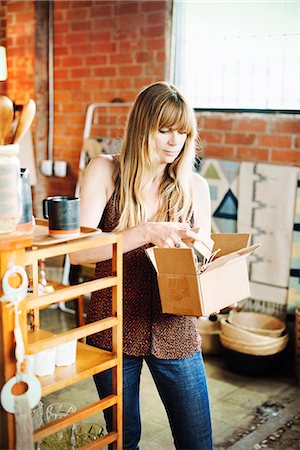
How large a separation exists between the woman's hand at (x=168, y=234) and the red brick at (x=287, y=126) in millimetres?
2173

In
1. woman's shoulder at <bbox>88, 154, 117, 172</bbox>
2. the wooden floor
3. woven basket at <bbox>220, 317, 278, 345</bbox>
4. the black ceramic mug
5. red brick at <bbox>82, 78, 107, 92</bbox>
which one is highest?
red brick at <bbox>82, 78, 107, 92</bbox>

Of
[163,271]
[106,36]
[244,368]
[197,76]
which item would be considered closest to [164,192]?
[163,271]

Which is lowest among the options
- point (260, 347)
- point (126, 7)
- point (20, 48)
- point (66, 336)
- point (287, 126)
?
point (260, 347)

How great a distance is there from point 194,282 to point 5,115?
650 millimetres

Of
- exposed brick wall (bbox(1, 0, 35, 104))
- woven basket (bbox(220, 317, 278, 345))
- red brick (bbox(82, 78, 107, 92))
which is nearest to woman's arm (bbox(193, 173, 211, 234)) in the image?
woven basket (bbox(220, 317, 278, 345))

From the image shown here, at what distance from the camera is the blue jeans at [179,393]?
1926 millimetres

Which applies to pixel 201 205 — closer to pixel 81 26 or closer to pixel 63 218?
pixel 63 218

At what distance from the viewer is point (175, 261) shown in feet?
5.44

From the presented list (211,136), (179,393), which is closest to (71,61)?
(211,136)

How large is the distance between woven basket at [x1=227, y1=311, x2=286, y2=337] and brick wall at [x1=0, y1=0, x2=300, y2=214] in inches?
37.2

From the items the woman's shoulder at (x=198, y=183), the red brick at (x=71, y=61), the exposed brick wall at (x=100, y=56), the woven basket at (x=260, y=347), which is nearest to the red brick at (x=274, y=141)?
the exposed brick wall at (x=100, y=56)

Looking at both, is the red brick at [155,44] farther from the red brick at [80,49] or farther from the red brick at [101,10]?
the red brick at [80,49]

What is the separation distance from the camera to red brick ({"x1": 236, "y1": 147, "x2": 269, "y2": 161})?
3.91 metres

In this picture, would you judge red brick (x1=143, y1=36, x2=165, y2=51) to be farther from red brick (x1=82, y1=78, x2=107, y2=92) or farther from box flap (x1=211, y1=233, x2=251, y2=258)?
box flap (x1=211, y1=233, x2=251, y2=258)
